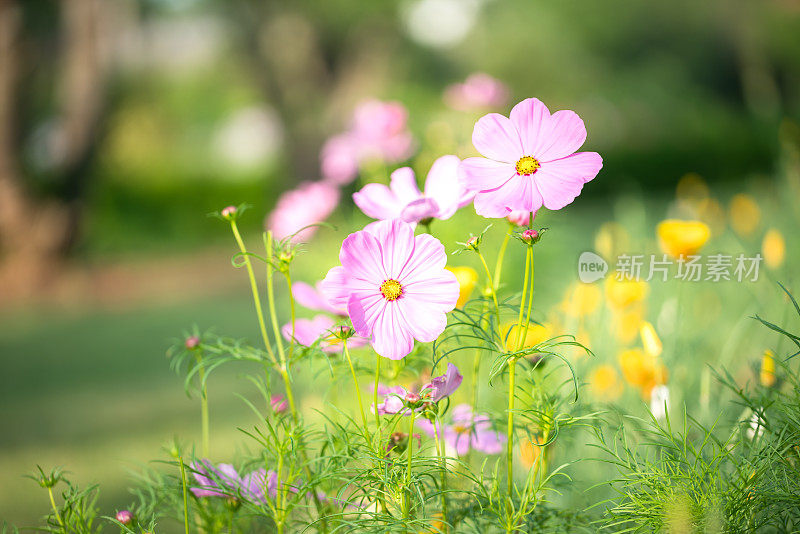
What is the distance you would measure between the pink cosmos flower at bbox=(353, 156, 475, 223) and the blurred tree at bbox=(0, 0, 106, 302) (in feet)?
17.0

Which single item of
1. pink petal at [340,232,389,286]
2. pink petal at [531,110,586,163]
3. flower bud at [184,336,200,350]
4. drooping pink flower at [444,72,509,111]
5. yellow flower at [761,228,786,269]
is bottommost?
flower bud at [184,336,200,350]

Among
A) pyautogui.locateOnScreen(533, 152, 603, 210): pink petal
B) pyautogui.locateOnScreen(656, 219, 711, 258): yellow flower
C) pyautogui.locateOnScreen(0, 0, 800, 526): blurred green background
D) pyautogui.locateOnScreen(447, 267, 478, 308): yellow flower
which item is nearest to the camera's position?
pyautogui.locateOnScreen(533, 152, 603, 210): pink petal

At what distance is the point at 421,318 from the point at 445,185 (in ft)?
0.62

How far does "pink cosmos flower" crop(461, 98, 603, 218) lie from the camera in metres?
0.56

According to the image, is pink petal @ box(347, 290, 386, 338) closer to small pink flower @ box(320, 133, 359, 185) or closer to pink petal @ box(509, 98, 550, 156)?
pink petal @ box(509, 98, 550, 156)

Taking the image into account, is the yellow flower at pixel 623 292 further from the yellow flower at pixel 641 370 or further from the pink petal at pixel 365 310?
the pink petal at pixel 365 310

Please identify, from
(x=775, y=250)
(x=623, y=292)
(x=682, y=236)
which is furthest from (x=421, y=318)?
(x=775, y=250)

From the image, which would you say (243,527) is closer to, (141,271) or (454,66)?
(141,271)

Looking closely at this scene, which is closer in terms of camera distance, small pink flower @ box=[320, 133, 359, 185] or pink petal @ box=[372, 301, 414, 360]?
pink petal @ box=[372, 301, 414, 360]

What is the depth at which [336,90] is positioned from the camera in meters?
7.32

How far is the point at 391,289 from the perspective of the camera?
1.90 feet

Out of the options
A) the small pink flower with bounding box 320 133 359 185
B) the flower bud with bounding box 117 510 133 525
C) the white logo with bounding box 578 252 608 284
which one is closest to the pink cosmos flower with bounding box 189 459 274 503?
the flower bud with bounding box 117 510 133 525

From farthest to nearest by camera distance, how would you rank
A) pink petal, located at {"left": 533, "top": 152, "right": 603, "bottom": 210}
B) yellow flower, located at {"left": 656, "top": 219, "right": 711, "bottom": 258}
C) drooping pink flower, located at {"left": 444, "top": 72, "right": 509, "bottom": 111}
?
1. drooping pink flower, located at {"left": 444, "top": 72, "right": 509, "bottom": 111}
2. yellow flower, located at {"left": 656, "top": 219, "right": 711, "bottom": 258}
3. pink petal, located at {"left": 533, "top": 152, "right": 603, "bottom": 210}

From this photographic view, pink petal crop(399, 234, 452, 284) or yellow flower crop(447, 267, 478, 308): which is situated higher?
yellow flower crop(447, 267, 478, 308)
